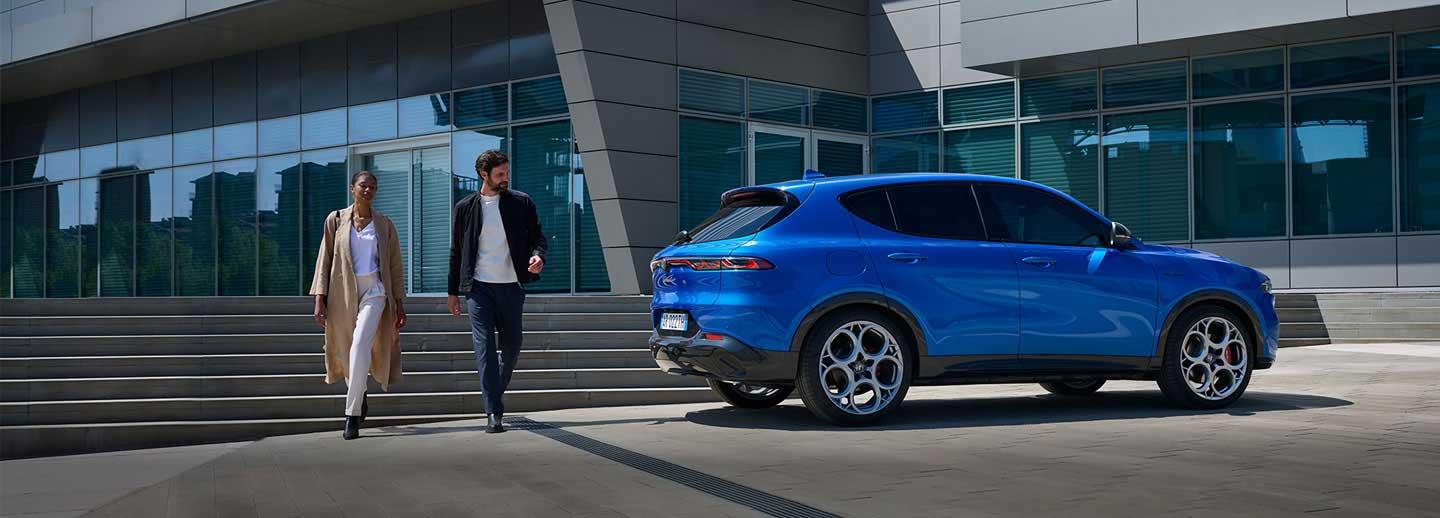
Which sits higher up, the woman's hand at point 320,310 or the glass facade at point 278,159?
the glass facade at point 278,159

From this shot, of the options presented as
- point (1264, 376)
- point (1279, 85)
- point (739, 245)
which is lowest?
point (1264, 376)

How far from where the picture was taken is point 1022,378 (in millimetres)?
9047

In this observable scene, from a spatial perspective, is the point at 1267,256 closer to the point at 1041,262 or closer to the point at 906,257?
the point at 1041,262

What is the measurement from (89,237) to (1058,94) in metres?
18.8

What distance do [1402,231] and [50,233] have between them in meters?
25.0

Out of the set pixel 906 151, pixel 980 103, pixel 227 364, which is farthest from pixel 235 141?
pixel 227 364

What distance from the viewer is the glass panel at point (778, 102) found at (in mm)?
20562

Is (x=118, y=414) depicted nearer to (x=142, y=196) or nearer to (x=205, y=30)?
(x=205, y=30)

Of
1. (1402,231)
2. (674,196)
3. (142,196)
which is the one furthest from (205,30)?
(1402,231)

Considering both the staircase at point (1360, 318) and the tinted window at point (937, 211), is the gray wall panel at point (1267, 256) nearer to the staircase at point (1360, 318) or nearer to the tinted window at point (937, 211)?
the staircase at point (1360, 318)

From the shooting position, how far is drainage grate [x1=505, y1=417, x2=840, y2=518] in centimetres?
562

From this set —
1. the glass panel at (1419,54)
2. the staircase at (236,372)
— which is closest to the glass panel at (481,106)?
the staircase at (236,372)

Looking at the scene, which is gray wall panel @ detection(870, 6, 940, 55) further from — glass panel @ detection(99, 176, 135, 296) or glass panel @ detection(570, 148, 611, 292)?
glass panel @ detection(99, 176, 135, 296)

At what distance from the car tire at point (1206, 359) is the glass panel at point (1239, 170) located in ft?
39.2
